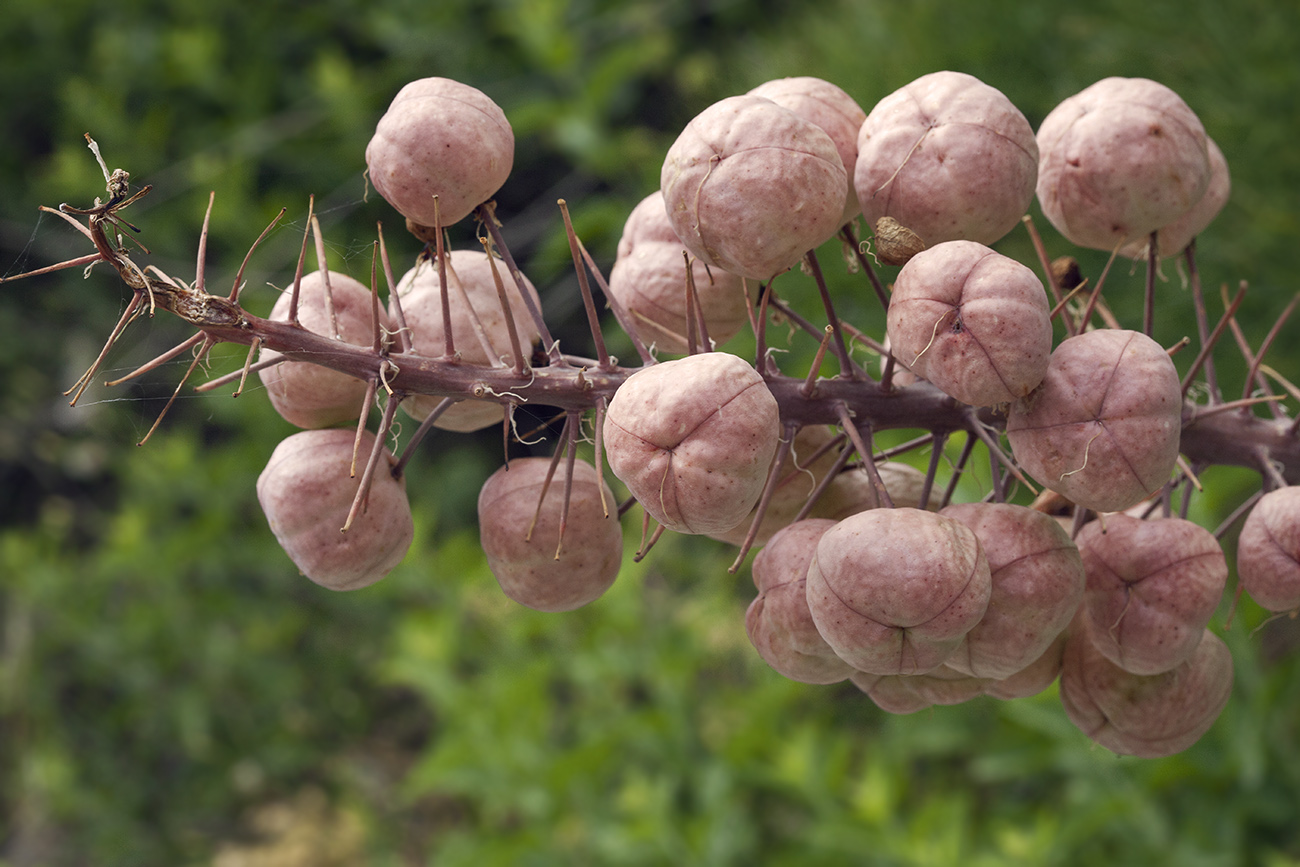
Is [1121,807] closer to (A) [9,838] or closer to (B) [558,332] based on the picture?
(B) [558,332]

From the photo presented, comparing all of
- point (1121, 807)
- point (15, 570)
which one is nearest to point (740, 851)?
point (1121, 807)

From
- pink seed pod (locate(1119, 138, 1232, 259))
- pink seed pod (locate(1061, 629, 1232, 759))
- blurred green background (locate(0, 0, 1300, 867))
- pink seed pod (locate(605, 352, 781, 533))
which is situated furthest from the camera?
blurred green background (locate(0, 0, 1300, 867))

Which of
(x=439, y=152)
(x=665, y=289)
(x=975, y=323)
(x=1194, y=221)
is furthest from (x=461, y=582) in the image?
(x=975, y=323)

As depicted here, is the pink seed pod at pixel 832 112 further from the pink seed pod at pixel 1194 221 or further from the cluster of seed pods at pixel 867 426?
the pink seed pod at pixel 1194 221

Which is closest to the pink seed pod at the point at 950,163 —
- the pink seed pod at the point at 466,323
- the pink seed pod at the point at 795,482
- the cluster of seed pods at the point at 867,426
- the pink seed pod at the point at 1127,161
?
the cluster of seed pods at the point at 867,426

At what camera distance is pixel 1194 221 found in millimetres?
1236

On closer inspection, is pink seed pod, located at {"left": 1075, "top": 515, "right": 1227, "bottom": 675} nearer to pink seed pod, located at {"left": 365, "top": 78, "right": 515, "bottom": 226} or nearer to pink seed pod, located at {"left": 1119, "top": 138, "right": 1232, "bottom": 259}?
pink seed pod, located at {"left": 1119, "top": 138, "right": 1232, "bottom": 259}

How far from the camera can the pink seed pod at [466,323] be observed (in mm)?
1089

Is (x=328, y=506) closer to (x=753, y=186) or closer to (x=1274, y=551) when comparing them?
(x=753, y=186)

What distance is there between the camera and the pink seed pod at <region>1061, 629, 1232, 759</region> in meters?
1.12

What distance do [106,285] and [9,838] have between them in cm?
287

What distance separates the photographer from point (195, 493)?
4.46 metres

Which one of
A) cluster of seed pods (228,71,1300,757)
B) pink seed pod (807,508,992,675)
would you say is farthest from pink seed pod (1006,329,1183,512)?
pink seed pod (807,508,992,675)

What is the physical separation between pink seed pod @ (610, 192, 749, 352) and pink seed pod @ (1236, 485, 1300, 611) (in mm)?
590
